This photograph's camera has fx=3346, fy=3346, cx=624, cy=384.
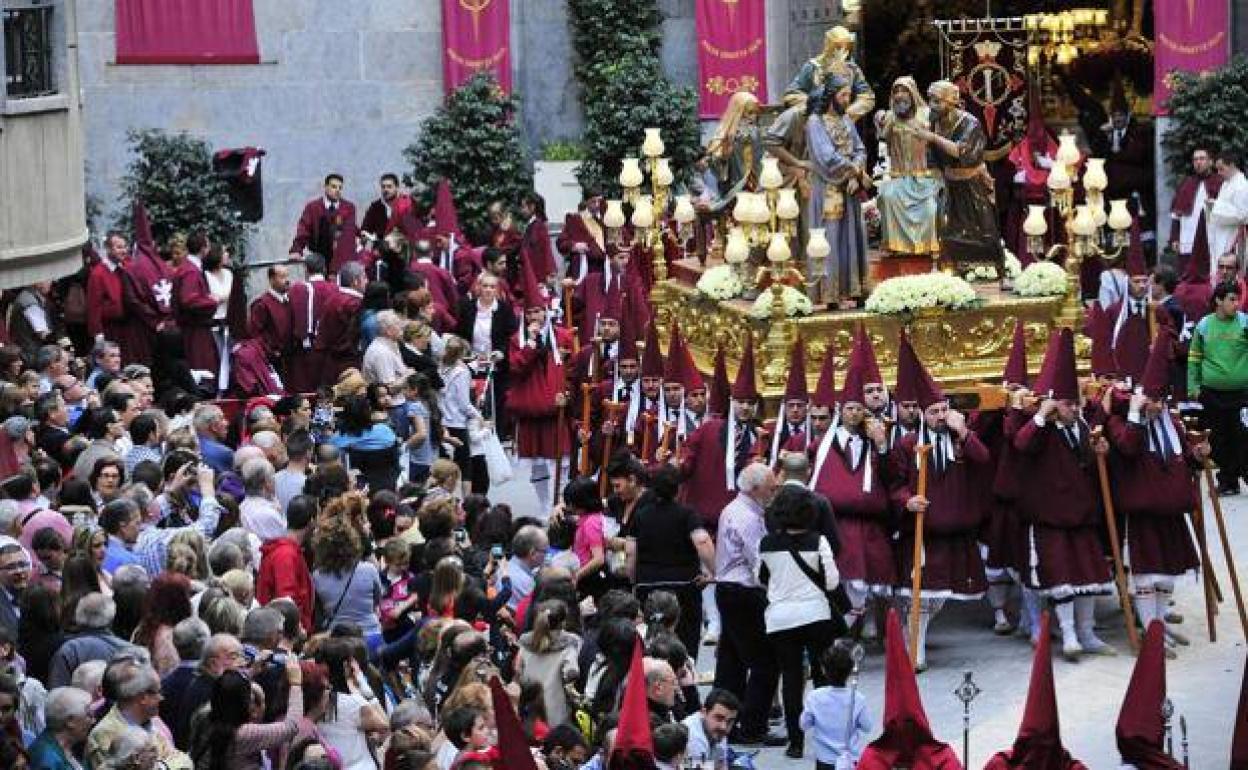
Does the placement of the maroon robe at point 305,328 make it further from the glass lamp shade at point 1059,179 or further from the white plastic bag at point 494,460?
the glass lamp shade at point 1059,179

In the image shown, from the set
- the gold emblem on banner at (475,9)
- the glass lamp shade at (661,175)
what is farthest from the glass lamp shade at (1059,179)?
the gold emblem on banner at (475,9)

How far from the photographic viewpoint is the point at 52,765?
1342cm


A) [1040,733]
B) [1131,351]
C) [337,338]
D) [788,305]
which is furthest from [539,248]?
[1040,733]

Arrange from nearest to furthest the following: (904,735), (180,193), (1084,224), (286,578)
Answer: (904,735)
(286,578)
(1084,224)
(180,193)

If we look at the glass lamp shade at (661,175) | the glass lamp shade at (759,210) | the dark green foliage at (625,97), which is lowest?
the glass lamp shade at (759,210)

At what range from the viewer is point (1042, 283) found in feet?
72.1

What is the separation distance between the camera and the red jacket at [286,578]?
16828mm

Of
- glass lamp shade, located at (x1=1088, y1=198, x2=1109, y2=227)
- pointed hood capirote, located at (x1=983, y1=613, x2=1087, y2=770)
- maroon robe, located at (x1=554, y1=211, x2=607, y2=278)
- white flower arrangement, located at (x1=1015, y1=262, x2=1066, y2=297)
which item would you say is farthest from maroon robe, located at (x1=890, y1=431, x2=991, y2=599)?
maroon robe, located at (x1=554, y1=211, x2=607, y2=278)

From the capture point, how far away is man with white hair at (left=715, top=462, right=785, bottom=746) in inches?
704

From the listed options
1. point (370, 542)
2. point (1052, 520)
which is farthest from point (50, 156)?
point (1052, 520)

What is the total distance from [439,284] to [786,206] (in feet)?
15.7

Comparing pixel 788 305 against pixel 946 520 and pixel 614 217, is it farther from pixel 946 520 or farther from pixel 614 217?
pixel 614 217

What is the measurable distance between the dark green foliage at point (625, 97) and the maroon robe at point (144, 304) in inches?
282

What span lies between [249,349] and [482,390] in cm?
179
